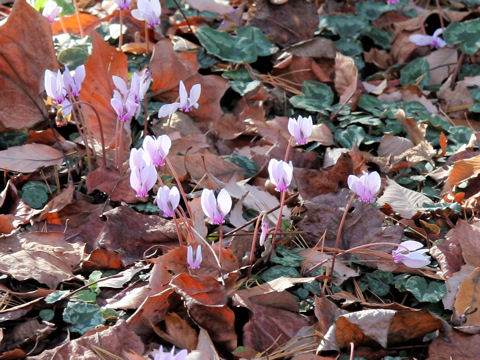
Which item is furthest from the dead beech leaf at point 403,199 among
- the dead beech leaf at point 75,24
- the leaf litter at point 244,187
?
the dead beech leaf at point 75,24

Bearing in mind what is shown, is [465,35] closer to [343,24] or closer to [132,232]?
[343,24]

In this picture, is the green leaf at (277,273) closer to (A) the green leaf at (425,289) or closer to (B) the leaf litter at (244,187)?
(B) the leaf litter at (244,187)

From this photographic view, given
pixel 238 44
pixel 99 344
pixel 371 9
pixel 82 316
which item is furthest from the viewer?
pixel 371 9

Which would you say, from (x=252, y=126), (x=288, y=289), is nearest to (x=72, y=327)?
(x=288, y=289)

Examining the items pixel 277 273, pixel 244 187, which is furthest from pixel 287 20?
pixel 277 273

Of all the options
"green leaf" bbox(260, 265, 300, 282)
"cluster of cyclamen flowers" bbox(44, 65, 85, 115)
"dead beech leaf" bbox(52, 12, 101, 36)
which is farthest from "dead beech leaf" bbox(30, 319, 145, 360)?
"dead beech leaf" bbox(52, 12, 101, 36)

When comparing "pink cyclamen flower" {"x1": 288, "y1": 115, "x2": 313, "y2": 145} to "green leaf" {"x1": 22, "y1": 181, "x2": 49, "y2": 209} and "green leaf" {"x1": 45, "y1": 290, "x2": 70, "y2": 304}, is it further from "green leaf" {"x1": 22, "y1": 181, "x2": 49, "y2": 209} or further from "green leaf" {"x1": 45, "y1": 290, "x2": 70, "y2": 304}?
"green leaf" {"x1": 22, "y1": 181, "x2": 49, "y2": 209}

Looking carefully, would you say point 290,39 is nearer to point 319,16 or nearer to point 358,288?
point 319,16
